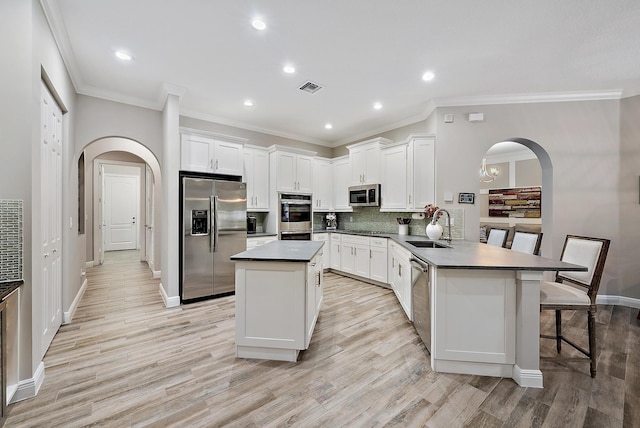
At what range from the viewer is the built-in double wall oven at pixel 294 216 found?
5062 millimetres

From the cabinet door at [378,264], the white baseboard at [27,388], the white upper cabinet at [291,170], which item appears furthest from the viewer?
the white upper cabinet at [291,170]

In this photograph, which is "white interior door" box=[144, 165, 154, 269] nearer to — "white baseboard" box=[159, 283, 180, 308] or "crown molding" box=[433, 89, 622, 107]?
"white baseboard" box=[159, 283, 180, 308]

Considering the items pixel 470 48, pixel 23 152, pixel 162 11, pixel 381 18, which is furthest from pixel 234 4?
pixel 470 48

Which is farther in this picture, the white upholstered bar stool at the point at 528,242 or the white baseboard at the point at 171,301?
the white baseboard at the point at 171,301

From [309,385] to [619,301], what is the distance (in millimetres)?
4496

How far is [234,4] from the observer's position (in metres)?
2.17

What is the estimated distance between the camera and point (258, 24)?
239 centimetres

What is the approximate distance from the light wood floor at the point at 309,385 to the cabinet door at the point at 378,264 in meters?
1.37

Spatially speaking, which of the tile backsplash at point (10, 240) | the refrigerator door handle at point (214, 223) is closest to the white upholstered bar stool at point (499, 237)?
the refrigerator door handle at point (214, 223)

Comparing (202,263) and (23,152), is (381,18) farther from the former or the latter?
(202,263)

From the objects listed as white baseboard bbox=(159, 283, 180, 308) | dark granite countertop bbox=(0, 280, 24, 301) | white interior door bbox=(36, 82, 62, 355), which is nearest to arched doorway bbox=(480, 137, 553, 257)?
white baseboard bbox=(159, 283, 180, 308)

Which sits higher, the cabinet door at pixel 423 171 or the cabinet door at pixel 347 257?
the cabinet door at pixel 423 171

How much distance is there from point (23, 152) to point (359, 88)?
3434mm

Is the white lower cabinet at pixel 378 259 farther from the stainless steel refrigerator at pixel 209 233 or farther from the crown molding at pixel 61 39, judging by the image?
the crown molding at pixel 61 39
